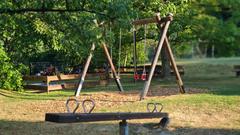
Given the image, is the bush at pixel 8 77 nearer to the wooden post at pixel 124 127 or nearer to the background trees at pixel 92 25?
the background trees at pixel 92 25

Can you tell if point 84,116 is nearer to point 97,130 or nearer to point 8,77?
point 97,130

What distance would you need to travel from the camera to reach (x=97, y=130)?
32.8 feet

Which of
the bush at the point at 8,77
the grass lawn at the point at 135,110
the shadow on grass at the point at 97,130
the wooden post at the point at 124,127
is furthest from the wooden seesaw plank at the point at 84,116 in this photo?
the bush at the point at 8,77

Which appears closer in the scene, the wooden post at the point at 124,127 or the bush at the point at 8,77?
the wooden post at the point at 124,127

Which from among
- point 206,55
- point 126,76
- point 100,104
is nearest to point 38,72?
point 126,76

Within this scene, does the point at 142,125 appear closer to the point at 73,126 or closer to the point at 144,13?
the point at 73,126

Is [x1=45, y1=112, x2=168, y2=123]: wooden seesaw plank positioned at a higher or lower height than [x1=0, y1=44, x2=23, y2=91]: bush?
higher

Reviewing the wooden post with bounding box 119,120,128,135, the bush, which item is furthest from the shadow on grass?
the bush

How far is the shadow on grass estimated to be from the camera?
9773 millimetres

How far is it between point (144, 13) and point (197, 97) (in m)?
6.19

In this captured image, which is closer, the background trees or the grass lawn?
the background trees

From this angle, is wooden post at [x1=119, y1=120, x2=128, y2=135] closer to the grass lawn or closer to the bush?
→ the grass lawn

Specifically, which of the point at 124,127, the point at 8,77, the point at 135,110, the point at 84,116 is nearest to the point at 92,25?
the point at 84,116

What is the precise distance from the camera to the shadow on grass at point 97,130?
9773mm
